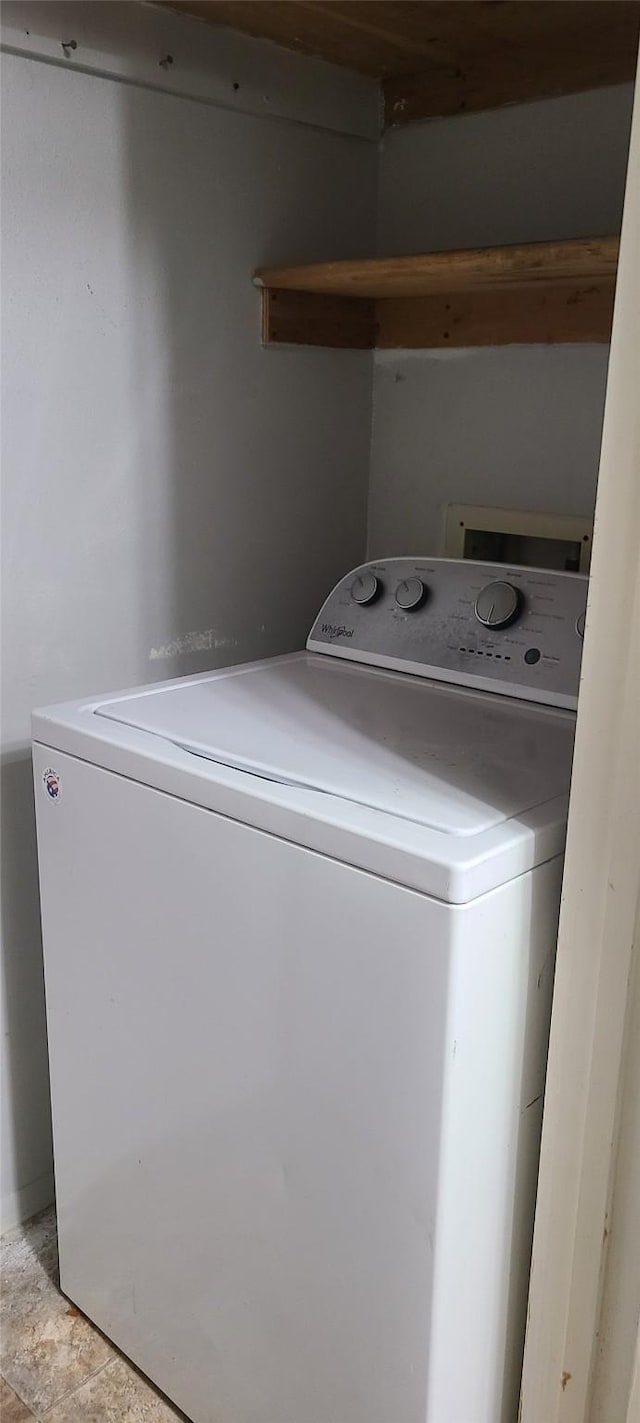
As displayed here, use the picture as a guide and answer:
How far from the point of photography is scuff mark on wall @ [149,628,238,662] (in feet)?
5.48

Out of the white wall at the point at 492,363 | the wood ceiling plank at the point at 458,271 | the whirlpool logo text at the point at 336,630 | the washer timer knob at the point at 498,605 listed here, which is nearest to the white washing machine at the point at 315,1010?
the washer timer knob at the point at 498,605

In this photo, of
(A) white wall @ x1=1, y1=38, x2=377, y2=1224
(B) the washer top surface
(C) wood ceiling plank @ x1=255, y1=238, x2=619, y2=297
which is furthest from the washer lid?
(C) wood ceiling plank @ x1=255, y1=238, x2=619, y2=297

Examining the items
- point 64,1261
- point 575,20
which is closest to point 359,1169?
point 64,1261

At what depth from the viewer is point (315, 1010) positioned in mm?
1053

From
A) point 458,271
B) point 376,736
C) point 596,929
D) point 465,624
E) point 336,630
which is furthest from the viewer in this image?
point 336,630

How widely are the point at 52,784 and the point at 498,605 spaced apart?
2.05 ft

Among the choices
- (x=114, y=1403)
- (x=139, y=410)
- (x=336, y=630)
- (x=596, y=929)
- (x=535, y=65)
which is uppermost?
(x=535, y=65)

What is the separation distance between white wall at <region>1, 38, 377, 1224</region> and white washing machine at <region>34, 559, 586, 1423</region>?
20cm

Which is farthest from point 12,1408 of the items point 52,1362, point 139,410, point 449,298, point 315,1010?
point 449,298

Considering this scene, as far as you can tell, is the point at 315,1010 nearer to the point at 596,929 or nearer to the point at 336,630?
the point at 596,929

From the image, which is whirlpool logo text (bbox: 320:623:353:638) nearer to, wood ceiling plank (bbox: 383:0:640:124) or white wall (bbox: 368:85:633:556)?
white wall (bbox: 368:85:633:556)

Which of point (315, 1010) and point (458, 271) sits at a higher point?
point (458, 271)

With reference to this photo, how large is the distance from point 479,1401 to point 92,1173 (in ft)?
1.85

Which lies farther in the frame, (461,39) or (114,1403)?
(461,39)
